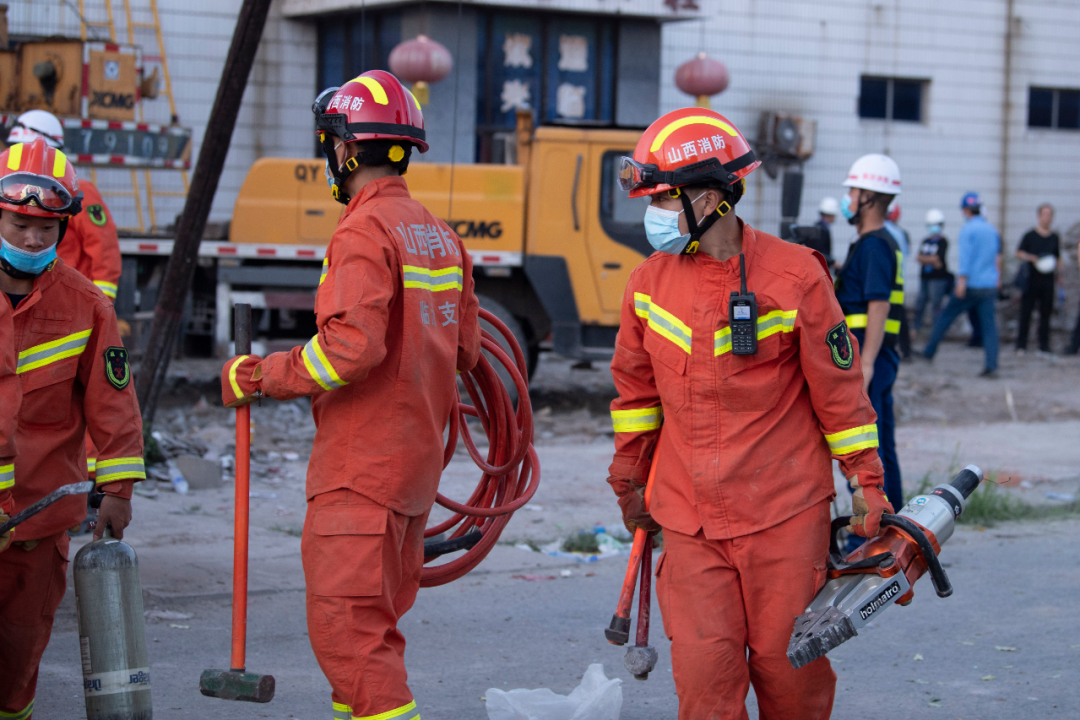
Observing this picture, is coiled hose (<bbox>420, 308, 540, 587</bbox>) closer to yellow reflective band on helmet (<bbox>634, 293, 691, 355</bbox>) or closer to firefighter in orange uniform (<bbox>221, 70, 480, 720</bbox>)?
firefighter in orange uniform (<bbox>221, 70, 480, 720</bbox>)

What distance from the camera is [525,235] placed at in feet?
34.4

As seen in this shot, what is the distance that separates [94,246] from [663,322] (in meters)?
4.25

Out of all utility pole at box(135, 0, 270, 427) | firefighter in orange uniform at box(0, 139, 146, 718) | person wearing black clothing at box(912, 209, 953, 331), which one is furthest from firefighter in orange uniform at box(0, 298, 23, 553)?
person wearing black clothing at box(912, 209, 953, 331)

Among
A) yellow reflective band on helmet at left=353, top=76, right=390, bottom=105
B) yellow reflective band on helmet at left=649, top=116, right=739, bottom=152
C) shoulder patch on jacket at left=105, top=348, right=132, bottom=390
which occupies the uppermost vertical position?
yellow reflective band on helmet at left=353, top=76, right=390, bottom=105

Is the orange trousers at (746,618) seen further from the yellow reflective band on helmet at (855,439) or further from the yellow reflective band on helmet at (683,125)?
the yellow reflective band on helmet at (683,125)

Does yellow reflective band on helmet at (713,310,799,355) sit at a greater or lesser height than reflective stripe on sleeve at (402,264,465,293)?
lesser

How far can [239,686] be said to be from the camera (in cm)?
309

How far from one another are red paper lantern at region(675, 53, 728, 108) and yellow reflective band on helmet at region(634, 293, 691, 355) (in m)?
12.1

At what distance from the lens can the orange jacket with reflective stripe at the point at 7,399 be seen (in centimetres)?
296

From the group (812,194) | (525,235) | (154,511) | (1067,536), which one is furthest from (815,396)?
(812,194)

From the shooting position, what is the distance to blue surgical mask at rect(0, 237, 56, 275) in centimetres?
319

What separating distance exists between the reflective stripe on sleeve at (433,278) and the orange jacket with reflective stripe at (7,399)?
1.08m

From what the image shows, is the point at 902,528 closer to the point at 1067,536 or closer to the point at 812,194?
the point at 1067,536

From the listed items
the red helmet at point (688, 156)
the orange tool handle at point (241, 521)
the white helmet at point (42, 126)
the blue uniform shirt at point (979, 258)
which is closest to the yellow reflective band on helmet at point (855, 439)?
the red helmet at point (688, 156)
